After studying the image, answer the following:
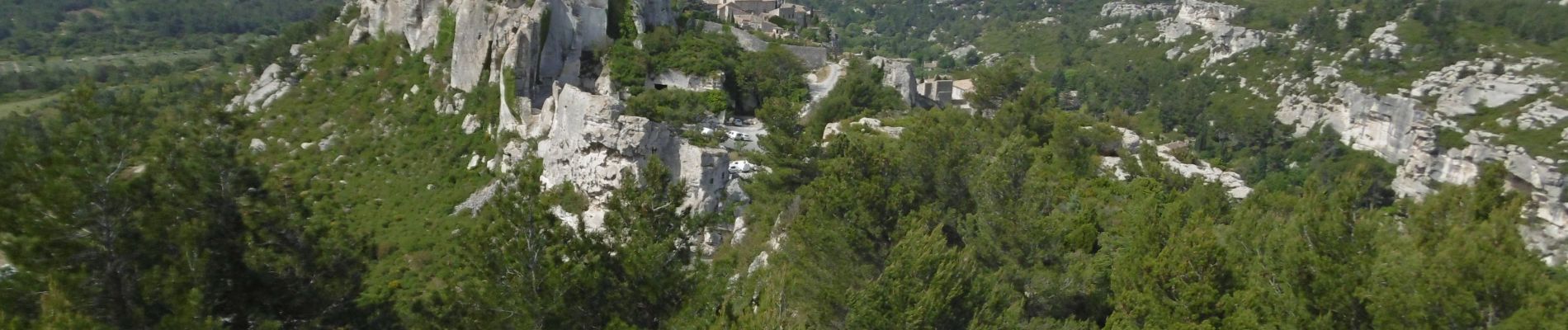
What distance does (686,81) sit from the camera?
3266cm

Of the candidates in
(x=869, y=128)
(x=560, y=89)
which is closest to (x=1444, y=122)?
(x=869, y=128)

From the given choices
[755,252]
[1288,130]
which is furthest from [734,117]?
[1288,130]

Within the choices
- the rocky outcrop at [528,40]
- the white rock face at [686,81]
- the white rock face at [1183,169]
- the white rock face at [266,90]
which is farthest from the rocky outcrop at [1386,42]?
the white rock face at [266,90]

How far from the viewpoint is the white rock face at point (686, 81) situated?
32.6m

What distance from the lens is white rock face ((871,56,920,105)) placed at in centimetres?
3884

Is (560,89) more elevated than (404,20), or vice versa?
(404,20)

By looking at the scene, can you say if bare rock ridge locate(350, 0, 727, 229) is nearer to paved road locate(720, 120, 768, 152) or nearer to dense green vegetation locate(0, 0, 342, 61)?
paved road locate(720, 120, 768, 152)

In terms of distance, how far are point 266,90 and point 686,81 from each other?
22797mm

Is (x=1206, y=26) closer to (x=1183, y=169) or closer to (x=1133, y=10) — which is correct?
(x=1133, y=10)

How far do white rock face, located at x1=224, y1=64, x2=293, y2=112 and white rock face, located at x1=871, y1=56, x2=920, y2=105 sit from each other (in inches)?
Answer: 1073

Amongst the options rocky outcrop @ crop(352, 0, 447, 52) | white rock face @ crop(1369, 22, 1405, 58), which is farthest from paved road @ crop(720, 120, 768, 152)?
white rock face @ crop(1369, 22, 1405, 58)

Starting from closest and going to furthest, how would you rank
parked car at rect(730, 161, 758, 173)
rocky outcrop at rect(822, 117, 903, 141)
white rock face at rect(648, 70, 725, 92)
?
parked car at rect(730, 161, 758, 173), rocky outcrop at rect(822, 117, 903, 141), white rock face at rect(648, 70, 725, 92)

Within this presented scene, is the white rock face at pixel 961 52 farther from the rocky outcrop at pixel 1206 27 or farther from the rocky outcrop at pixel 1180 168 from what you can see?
the rocky outcrop at pixel 1180 168

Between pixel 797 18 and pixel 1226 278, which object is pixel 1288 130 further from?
pixel 1226 278
